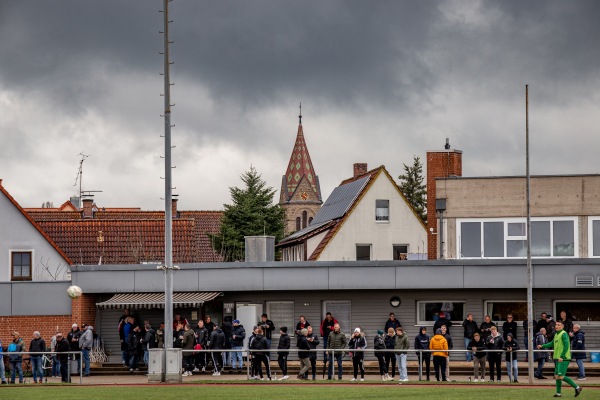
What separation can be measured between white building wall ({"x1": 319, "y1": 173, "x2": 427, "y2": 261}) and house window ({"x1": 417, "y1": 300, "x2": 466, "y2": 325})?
58.2 ft

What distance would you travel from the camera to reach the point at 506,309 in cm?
4062

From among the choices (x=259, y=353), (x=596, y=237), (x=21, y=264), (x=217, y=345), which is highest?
(x=596, y=237)

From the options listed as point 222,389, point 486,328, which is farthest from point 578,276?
point 222,389

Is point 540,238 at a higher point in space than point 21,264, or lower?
higher

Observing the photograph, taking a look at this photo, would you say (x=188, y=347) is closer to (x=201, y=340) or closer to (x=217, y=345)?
(x=201, y=340)

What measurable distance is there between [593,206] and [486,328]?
11.6 metres

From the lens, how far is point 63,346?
35250 mm

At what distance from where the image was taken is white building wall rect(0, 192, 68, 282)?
166 feet

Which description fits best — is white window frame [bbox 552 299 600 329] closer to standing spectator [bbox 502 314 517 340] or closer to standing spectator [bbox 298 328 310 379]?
standing spectator [bbox 502 314 517 340]

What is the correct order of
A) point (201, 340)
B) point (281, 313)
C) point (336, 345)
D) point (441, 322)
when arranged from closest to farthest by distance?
1. point (336, 345)
2. point (201, 340)
3. point (441, 322)
4. point (281, 313)

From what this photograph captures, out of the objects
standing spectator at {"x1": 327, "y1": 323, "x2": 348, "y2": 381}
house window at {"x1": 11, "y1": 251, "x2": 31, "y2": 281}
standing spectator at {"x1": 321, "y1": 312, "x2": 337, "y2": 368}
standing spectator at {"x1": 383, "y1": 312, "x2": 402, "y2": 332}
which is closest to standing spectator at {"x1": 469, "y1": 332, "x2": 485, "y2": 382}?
standing spectator at {"x1": 327, "y1": 323, "x2": 348, "y2": 381}

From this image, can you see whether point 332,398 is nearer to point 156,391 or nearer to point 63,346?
point 156,391

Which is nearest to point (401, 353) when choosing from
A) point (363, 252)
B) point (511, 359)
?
point (511, 359)

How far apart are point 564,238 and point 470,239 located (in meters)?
3.36
